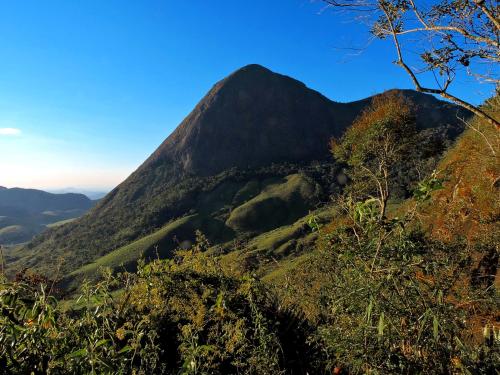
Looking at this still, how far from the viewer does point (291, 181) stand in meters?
157

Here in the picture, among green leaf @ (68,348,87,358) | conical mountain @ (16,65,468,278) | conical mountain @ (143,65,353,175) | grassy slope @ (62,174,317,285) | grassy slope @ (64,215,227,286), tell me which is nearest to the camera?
green leaf @ (68,348,87,358)

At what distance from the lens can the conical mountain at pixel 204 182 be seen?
139875 mm

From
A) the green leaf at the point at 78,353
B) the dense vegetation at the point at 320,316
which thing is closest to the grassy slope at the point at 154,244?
the dense vegetation at the point at 320,316

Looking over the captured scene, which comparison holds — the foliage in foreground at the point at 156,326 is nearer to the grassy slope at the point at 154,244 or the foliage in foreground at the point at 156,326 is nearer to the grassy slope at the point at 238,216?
the grassy slope at the point at 238,216

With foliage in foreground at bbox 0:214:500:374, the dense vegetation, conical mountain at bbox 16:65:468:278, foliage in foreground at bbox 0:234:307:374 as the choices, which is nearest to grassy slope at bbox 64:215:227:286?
conical mountain at bbox 16:65:468:278

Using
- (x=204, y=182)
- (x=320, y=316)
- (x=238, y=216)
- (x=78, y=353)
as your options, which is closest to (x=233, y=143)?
(x=204, y=182)

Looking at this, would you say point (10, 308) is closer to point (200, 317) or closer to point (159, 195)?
point (200, 317)

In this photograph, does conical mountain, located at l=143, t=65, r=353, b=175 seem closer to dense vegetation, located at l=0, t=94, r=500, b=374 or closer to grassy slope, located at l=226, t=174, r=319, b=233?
grassy slope, located at l=226, t=174, r=319, b=233

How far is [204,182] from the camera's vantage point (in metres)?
167

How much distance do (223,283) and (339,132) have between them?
7824 inches

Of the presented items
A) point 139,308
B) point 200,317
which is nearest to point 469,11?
point 200,317

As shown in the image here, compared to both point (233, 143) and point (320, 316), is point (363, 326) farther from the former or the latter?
point (233, 143)

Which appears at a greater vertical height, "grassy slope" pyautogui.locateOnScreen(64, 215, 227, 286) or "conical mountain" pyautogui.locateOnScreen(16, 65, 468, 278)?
"conical mountain" pyautogui.locateOnScreen(16, 65, 468, 278)

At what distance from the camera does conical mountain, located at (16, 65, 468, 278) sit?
13988 centimetres
